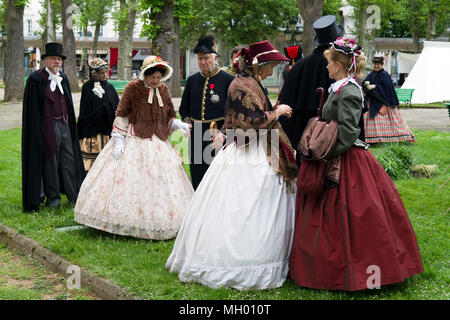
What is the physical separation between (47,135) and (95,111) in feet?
3.12

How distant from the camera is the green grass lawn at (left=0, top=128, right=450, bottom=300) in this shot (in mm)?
4250

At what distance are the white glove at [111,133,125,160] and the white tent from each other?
16643 mm

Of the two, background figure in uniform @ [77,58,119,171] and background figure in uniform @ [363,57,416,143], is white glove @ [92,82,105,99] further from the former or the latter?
background figure in uniform @ [363,57,416,143]

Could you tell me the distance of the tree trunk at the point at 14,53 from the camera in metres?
22.2

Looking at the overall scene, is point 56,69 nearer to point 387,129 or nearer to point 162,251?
point 162,251

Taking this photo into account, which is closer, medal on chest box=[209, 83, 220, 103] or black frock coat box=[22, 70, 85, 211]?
medal on chest box=[209, 83, 220, 103]

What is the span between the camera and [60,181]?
23.9 feet

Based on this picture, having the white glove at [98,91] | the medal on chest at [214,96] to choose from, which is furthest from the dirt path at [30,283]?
the white glove at [98,91]

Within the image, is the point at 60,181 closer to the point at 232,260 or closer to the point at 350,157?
the point at 232,260

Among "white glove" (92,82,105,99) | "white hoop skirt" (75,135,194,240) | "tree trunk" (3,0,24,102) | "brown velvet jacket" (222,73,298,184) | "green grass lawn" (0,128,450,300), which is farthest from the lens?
"tree trunk" (3,0,24,102)

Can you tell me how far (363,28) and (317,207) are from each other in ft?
94.3

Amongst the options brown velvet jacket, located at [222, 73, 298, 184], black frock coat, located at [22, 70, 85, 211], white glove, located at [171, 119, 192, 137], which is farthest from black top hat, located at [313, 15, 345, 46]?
black frock coat, located at [22, 70, 85, 211]

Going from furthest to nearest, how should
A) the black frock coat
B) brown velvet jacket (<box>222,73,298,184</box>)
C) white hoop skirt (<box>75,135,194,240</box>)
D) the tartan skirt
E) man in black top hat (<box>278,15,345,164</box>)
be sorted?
the tartan skirt < the black frock coat < white hoop skirt (<box>75,135,194,240</box>) < man in black top hat (<box>278,15,345,164</box>) < brown velvet jacket (<box>222,73,298,184</box>)
